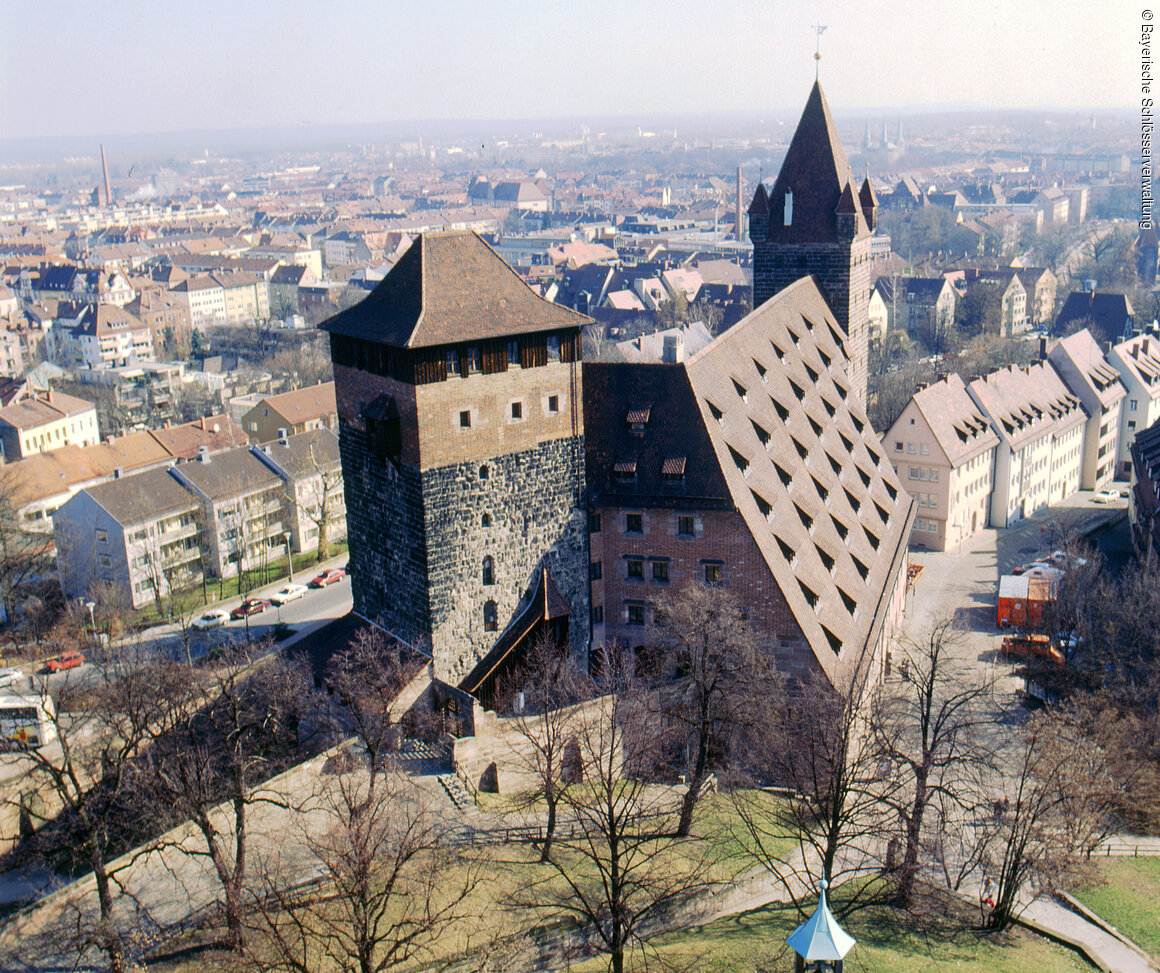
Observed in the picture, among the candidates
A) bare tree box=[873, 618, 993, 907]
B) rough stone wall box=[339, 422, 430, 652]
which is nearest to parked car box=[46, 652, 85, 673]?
rough stone wall box=[339, 422, 430, 652]

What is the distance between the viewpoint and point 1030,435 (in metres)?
75.2

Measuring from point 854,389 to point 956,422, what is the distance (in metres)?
14.8

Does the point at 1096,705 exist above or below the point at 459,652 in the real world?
below

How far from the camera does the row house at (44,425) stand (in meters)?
99.9

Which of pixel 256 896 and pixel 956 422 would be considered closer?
pixel 256 896

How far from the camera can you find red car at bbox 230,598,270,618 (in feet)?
220

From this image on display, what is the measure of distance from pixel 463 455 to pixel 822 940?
19.5m

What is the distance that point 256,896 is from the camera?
98.1 ft

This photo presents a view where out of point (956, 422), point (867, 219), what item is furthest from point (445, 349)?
point (956, 422)

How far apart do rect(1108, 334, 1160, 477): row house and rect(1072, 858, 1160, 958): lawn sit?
183 ft

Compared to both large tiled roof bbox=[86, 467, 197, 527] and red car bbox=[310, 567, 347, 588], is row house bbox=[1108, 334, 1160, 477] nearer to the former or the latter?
red car bbox=[310, 567, 347, 588]

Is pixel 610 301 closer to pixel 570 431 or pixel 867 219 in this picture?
pixel 867 219

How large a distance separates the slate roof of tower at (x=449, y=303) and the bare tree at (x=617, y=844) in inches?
452

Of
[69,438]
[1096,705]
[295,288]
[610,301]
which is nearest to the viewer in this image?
[1096,705]
